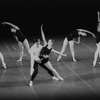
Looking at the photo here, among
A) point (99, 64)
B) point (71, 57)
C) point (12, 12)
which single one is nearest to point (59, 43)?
point (71, 57)

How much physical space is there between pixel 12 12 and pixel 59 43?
7427 mm

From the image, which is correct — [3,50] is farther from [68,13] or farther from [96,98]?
[68,13]

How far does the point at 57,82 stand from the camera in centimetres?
1136

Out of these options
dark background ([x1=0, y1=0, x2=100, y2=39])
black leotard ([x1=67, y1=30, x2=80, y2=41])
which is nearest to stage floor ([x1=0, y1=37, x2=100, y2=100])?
black leotard ([x1=67, y1=30, x2=80, y2=41])

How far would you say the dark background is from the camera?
20.3 meters

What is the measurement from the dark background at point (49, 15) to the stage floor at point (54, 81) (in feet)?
16.4

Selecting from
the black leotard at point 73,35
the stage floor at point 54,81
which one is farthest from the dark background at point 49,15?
the black leotard at point 73,35

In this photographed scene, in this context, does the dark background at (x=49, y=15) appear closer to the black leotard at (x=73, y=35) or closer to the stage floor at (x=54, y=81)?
the stage floor at (x=54, y=81)

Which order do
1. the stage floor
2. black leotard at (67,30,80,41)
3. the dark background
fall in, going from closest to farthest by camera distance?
the stage floor, black leotard at (67,30,80,41), the dark background

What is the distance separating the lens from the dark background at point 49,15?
20.3m

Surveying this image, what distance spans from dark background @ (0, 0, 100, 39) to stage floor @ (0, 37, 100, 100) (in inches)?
197

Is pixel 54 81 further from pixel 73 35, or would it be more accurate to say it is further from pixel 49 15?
pixel 49 15

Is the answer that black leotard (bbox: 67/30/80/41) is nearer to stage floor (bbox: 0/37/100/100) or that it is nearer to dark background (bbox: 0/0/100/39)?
stage floor (bbox: 0/37/100/100)

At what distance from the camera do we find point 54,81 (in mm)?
11453
